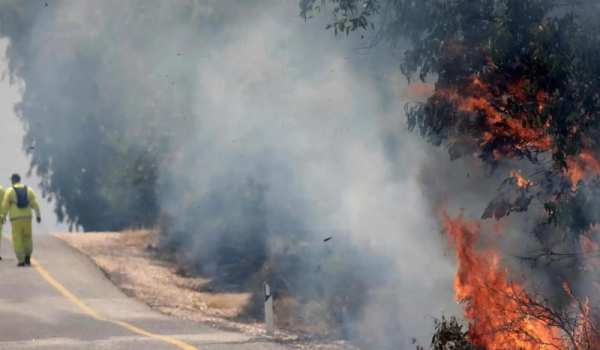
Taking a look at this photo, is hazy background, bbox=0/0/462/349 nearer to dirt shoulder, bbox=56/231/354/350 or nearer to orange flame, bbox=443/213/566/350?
dirt shoulder, bbox=56/231/354/350

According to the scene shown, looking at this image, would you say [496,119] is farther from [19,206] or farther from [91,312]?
[19,206]

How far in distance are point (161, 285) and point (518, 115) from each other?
48.1 ft

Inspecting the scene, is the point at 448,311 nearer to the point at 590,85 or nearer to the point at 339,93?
the point at 339,93

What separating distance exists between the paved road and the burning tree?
339 cm

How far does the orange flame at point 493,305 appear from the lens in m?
13.2

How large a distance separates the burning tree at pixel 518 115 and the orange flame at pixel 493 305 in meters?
0.01

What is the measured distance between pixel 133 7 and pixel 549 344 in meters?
23.3

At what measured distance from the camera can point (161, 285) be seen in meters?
24.7

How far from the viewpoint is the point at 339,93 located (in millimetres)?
24312

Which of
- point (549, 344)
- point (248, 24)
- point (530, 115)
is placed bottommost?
point (549, 344)

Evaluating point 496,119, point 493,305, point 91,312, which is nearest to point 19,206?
point 91,312

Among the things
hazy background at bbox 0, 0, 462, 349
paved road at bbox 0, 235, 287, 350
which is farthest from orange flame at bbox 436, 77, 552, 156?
hazy background at bbox 0, 0, 462, 349

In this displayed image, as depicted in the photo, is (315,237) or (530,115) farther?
(315,237)

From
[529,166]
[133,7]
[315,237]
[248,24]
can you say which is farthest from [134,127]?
[529,166]
